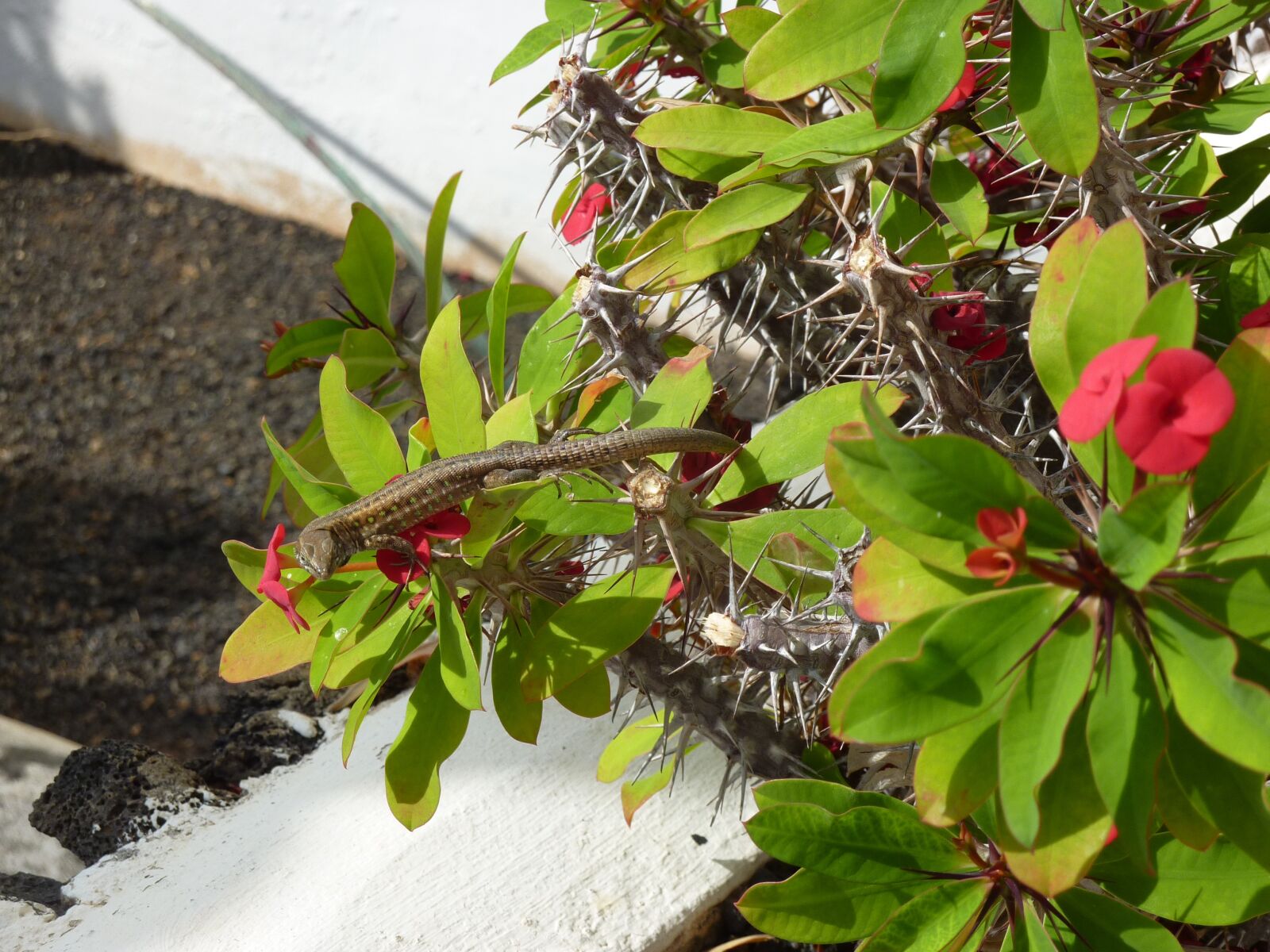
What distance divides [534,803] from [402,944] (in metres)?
0.24

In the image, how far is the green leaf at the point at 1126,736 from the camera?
55 centimetres

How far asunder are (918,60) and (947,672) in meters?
0.44

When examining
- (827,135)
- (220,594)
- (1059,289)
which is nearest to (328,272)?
(220,594)

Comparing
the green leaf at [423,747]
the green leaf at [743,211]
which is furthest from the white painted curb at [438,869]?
the green leaf at [743,211]

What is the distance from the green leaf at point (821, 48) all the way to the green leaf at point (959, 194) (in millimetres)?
200

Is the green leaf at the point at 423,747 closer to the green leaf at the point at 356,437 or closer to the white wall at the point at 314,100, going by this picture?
the green leaf at the point at 356,437

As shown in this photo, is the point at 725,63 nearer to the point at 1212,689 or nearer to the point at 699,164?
the point at 699,164

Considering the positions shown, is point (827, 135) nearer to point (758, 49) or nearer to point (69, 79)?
point (758, 49)

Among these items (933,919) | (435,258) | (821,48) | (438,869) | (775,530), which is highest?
(821,48)

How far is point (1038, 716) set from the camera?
546mm

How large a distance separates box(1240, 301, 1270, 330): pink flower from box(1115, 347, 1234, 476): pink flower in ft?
1.20

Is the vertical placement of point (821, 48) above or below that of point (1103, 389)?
above

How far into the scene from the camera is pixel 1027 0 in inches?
26.9

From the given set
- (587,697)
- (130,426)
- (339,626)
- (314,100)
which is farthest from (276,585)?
(314,100)
